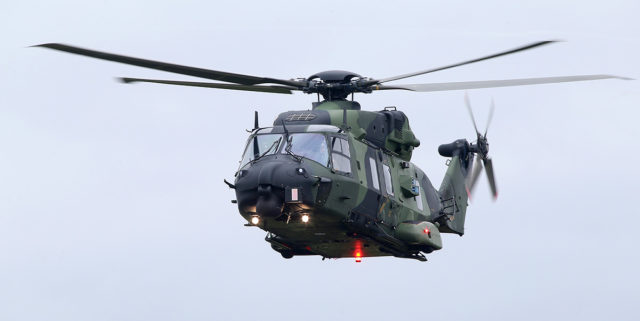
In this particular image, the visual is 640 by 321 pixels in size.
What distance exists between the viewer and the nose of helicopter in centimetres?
2381

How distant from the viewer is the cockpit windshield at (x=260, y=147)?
992 inches

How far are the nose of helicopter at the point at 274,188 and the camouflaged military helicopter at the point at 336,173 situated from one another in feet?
0.07

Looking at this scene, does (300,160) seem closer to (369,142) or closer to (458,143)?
(369,142)

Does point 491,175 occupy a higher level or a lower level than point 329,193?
lower

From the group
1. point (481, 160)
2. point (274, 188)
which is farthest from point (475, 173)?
point (274, 188)

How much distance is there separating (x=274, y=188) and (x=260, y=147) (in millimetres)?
1766

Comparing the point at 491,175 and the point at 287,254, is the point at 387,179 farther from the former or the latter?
the point at 491,175

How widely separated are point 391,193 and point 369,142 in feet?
4.12

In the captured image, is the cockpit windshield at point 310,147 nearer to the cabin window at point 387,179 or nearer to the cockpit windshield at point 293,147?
the cockpit windshield at point 293,147

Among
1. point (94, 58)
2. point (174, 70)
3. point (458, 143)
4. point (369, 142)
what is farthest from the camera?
point (458, 143)

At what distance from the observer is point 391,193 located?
26922mm

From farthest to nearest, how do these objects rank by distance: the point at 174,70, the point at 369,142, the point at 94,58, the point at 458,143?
the point at 458,143 < the point at 369,142 < the point at 174,70 < the point at 94,58

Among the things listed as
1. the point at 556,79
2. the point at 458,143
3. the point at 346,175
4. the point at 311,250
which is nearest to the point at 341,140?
the point at 346,175

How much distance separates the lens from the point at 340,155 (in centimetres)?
2527
